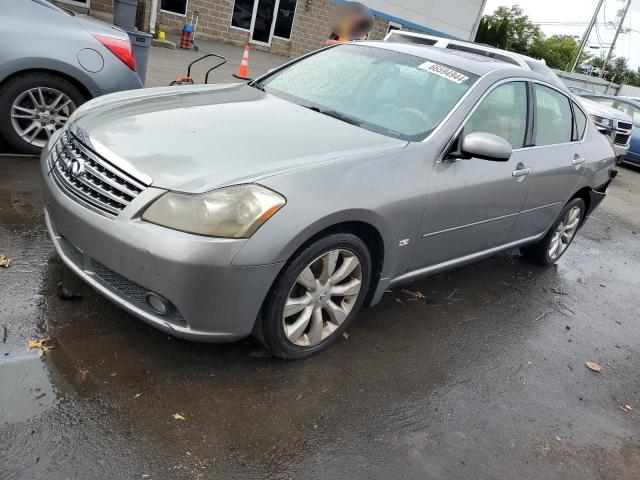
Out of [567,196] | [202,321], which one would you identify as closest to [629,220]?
[567,196]

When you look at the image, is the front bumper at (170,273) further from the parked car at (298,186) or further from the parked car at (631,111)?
the parked car at (631,111)

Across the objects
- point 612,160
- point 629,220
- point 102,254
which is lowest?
point 629,220

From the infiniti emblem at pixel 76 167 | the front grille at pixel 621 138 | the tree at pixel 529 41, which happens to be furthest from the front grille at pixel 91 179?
the tree at pixel 529 41

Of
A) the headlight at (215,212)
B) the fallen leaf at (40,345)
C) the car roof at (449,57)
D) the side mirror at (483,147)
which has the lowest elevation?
the fallen leaf at (40,345)

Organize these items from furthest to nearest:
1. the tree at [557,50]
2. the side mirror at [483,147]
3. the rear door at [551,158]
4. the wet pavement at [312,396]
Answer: the tree at [557,50] < the rear door at [551,158] < the side mirror at [483,147] < the wet pavement at [312,396]

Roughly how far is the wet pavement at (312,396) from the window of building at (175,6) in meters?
14.2

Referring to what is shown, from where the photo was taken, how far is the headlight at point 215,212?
2439mm

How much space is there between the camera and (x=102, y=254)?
2586 mm

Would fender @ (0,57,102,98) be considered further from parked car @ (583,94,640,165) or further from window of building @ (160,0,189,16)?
window of building @ (160,0,189,16)

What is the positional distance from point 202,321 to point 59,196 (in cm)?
100

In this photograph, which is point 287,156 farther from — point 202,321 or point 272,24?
point 272,24

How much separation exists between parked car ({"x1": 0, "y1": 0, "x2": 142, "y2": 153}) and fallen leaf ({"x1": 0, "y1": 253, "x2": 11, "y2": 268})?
1805mm

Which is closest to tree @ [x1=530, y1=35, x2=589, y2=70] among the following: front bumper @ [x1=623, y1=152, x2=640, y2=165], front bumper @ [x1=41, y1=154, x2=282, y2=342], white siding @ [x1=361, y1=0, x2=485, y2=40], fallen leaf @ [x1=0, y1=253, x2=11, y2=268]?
white siding @ [x1=361, y1=0, x2=485, y2=40]

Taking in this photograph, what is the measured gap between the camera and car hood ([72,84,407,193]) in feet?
8.54
